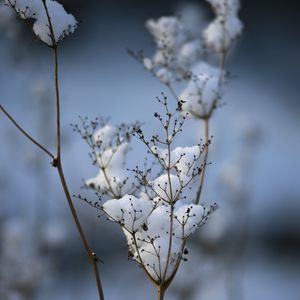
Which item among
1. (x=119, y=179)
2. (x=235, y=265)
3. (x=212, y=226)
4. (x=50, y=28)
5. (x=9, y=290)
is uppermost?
(x=212, y=226)

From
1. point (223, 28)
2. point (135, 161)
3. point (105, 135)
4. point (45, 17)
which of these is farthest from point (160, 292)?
point (135, 161)

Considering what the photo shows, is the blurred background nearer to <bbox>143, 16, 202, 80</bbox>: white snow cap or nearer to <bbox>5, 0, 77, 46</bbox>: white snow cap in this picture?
<bbox>143, 16, 202, 80</bbox>: white snow cap

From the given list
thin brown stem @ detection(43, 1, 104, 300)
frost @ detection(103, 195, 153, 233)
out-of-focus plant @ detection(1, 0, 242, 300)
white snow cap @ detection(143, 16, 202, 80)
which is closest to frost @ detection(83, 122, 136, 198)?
out-of-focus plant @ detection(1, 0, 242, 300)

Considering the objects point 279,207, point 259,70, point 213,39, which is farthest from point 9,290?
point 259,70

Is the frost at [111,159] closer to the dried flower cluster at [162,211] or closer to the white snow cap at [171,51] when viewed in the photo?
the dried flower cluster at [162,211]

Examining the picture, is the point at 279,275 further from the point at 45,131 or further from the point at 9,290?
the point at 9,290

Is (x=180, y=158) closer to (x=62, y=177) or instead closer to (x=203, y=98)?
(x=62, y=177)

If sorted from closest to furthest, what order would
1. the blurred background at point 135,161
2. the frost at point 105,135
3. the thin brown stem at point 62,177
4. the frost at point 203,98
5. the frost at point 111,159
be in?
the thin brown stem at point 62,177 → the frost at point 111,159 → the frost at point 105,135 → the frost at point 203,98 → the blurred background at point 135,161

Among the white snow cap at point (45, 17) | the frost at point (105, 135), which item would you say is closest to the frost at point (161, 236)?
the frost at point (105, 135)
